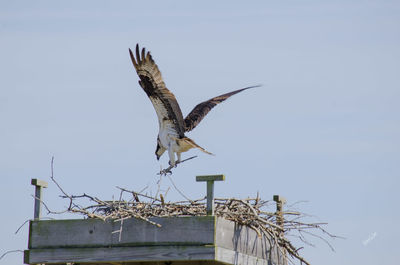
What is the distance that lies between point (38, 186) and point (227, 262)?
6.16 feet

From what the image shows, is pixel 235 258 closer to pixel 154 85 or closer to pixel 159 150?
pixel 154 85

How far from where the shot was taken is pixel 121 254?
5840 mm

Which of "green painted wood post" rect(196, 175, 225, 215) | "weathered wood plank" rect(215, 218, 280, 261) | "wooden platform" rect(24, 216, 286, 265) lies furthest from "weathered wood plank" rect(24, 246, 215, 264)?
"green painted wood post" rect(196, 175, 225, 215)

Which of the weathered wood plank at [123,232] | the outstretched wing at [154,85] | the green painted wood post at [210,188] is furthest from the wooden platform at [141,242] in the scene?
the outstretched wing at [154,85]

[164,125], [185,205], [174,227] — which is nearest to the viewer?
[174,227]

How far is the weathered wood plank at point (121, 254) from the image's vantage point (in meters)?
5.62

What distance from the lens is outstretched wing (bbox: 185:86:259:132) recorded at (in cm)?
888

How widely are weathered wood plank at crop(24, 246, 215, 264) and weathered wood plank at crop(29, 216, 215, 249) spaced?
41mm

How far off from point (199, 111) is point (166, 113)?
1057 mm

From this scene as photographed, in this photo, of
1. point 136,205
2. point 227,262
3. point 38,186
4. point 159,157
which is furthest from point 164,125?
point 227,262

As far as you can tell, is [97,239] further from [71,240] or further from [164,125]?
[164,125]

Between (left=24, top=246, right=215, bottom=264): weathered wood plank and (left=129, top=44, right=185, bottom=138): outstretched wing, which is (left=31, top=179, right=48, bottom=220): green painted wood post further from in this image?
(left=129, top=44, right=185, bottom=138): outstretched wing

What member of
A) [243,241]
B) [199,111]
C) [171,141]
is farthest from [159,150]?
[243,241]

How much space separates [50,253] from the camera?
20.0 feet
